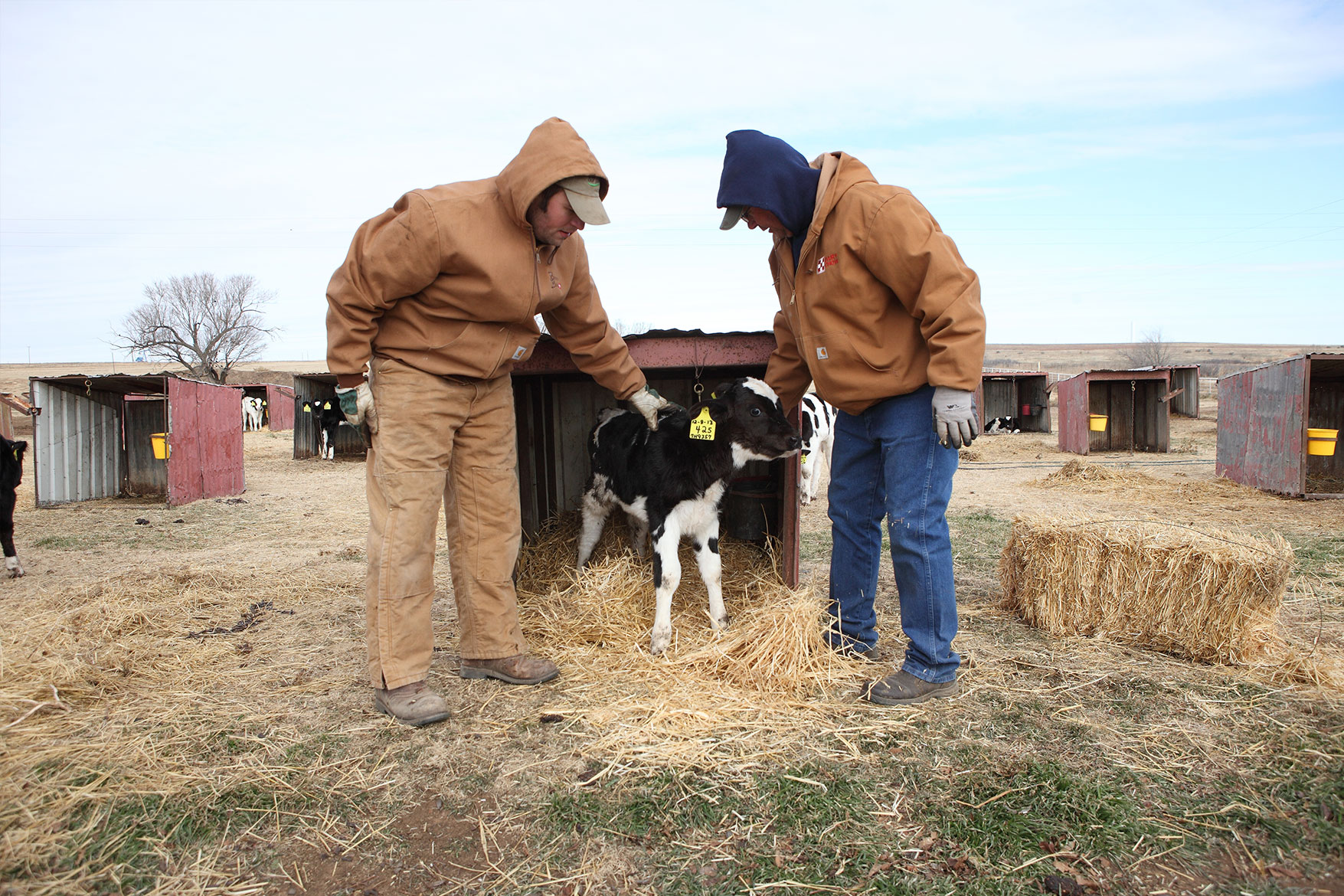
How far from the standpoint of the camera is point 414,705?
3689 millimetres

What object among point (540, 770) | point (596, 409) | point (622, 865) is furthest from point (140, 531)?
point (622, 865)

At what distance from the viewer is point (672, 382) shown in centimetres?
695

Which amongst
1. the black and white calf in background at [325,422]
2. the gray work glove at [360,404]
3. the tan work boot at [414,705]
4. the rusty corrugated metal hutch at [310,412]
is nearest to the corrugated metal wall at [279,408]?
the rusty corrugated metal hutch at [310,412]

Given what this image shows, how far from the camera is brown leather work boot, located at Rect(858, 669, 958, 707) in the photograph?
375 cm

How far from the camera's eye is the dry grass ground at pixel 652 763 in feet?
8.34

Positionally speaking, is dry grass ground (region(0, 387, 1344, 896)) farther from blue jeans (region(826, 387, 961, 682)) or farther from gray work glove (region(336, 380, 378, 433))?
gray work glove (region(336, 380, 378, 433))

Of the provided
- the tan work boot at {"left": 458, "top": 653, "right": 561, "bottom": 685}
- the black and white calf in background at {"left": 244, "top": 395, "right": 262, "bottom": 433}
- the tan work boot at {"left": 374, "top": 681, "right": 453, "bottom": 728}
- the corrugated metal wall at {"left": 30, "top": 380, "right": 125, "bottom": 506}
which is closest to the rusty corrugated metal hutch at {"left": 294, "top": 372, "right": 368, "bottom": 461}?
the corrugated metal wall at {"left": 30, "top": 380, "right": 125, "bottom": 506}

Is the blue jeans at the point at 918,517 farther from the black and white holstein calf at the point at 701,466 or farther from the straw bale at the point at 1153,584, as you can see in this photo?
the straw bale at the point at 1153,584

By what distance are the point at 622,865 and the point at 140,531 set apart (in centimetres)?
991

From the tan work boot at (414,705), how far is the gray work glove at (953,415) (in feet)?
8.80

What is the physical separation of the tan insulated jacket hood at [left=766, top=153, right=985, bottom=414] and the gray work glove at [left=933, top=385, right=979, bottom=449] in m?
0.07

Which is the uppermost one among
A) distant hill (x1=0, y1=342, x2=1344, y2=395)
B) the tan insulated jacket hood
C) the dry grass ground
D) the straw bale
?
distant hill (x1=0, y1=342, x2=1344, y2=395)

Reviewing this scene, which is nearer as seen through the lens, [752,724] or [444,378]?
[752,724]

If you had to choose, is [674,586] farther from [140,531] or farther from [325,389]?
[325,389]
